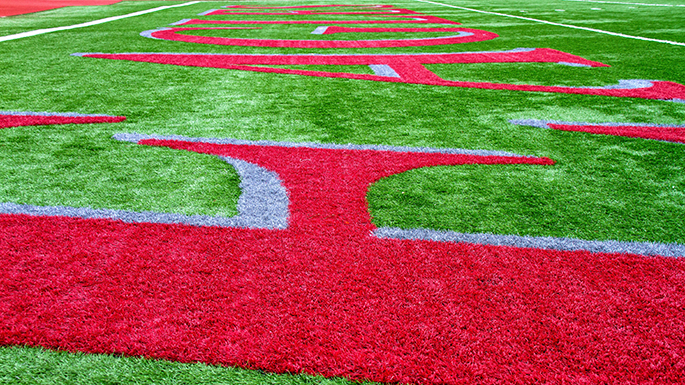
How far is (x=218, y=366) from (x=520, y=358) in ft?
3.33

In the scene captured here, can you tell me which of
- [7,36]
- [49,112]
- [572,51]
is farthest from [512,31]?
[7,36]

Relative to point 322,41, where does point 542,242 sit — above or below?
below

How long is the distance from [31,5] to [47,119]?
1599cm

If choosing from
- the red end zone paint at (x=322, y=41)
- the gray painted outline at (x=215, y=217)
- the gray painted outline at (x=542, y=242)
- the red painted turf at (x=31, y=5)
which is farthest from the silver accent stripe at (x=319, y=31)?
the red painted turf at (x=31, y=5)

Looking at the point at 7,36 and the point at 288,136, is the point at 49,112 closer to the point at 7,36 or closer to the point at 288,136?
the point at 288,136

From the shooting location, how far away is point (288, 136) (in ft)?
12.3

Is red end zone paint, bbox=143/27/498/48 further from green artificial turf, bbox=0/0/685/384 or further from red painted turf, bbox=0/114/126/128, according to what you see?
red painted turf, bbox=0/114/126/128

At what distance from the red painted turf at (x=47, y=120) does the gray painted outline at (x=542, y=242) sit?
9.30ft

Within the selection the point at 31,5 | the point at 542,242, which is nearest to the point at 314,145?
the point at 542,242

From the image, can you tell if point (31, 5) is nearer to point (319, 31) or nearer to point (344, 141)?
point (319, 31)

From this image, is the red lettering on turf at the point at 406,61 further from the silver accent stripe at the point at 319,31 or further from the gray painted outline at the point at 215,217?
the gray painted outline at the point at 215,217

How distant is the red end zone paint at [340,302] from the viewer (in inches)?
63.7

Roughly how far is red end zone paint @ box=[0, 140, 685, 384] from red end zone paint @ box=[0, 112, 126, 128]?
1.77 m

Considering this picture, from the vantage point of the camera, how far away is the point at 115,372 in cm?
154
